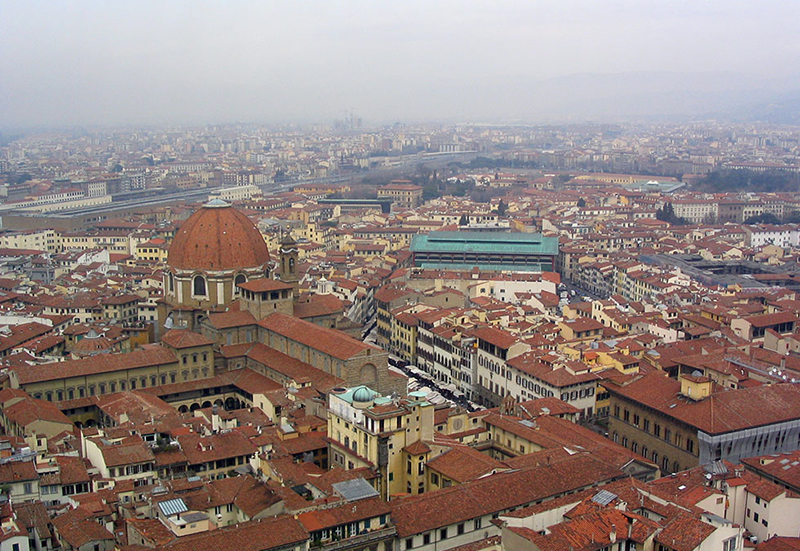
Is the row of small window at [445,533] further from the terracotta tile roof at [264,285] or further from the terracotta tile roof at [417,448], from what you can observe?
the terracotta tile roof at [264,285]

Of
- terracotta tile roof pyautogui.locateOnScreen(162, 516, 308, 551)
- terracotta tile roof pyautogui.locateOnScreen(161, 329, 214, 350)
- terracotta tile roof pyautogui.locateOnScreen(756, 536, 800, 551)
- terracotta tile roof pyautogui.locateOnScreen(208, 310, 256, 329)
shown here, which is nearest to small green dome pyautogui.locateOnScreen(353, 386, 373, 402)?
terracotta tile roof pyautogui.locateOnScreen(162, 516, 308, 551)

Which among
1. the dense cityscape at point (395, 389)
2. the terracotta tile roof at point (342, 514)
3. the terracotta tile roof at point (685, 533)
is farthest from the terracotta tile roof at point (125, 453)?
the terracotta tile roof at point (685, 533)

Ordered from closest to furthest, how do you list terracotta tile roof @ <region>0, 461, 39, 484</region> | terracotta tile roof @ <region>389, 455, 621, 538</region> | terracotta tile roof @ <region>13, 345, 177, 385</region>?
terracotta tile roof @ <region>389, 455, 621, 538</region> → terracotta tile roof @ <region>0, 461, 39, 484</region> → terracotta tile roof @ <region>13, 345, 177, 385</region>

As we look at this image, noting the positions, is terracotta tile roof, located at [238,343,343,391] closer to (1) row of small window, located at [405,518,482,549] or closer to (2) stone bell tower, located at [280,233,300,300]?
(2) stone bell tower, located at [280,233,300,300]

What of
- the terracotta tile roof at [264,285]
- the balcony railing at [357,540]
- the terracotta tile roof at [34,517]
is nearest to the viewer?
the balcony railing at [357,540]

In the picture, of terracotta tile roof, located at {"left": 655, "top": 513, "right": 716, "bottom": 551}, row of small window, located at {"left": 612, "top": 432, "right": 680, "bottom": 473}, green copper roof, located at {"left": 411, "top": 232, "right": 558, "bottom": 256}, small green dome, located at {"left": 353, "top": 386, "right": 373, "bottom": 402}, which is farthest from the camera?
green copper roof, located at {"left": 411, "top": 232, "right": 558, "bottom": 256}

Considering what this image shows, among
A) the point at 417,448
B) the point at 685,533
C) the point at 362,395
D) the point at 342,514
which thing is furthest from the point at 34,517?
the point at 685,533
